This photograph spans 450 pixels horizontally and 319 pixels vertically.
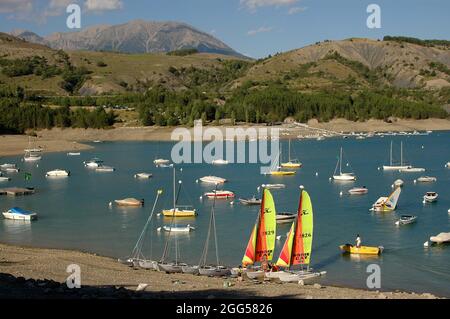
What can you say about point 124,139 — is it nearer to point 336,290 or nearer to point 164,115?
point 164,115

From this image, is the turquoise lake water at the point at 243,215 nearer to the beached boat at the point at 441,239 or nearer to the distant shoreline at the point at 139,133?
the beached boat at the point at 441,239

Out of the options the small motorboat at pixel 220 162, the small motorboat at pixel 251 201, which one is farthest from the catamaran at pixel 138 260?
the small motorboat at pixel 220 162

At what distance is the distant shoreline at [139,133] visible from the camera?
11412 cm

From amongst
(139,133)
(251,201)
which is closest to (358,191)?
(251,201)

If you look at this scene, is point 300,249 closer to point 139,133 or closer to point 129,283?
point 129,283

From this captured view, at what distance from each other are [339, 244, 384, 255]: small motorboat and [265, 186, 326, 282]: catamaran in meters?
5.07

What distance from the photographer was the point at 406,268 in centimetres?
3222

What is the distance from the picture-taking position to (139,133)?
134875 millimetres

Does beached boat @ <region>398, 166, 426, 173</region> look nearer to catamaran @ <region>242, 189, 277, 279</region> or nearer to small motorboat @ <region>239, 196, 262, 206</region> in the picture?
small motorboat @ <region>239, 196, 262, 206</region>

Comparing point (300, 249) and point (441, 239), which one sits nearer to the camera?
point (300, 249)

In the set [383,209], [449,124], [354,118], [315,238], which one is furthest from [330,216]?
[449,124]

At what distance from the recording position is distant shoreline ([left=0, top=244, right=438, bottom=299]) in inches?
835

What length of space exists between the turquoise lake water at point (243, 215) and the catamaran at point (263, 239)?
3.01m

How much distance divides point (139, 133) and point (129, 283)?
109734 millimetres
